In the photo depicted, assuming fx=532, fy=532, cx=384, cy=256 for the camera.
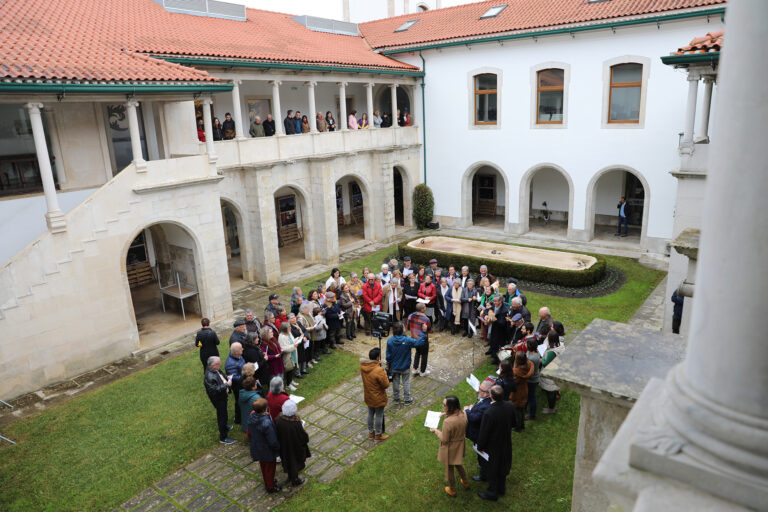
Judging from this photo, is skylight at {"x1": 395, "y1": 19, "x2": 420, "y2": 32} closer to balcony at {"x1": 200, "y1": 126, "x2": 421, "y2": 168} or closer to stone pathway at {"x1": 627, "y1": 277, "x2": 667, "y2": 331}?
balcony at {"x1": 200, "y1": 126, "x2": 421, "y2": 168}

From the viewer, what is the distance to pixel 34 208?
13359mm

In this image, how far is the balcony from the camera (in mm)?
17688

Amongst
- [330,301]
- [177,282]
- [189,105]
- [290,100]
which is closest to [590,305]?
[330,301]

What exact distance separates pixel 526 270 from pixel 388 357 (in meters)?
9.23

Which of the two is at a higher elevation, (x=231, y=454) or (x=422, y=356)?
(x=422, y=356)

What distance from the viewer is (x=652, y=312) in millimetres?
15023

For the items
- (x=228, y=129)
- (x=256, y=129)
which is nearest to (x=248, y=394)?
(x=228, y=129)

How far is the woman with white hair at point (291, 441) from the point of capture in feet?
25.2

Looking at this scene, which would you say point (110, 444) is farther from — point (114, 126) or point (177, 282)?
point (114, 126)

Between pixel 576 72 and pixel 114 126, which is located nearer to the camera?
pixel 114 126

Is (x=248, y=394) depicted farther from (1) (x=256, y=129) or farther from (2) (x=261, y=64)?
(2) (x=261, y=64)

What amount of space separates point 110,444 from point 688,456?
9754mm

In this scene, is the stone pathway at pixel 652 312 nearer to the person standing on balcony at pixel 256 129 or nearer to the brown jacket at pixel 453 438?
the brown jacket at pixel 453 438

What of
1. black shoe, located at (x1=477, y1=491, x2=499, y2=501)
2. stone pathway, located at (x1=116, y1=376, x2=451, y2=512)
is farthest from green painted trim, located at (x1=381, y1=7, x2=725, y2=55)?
black shoe, located at (x1=477, y1=491, x2=499, y2=501)
